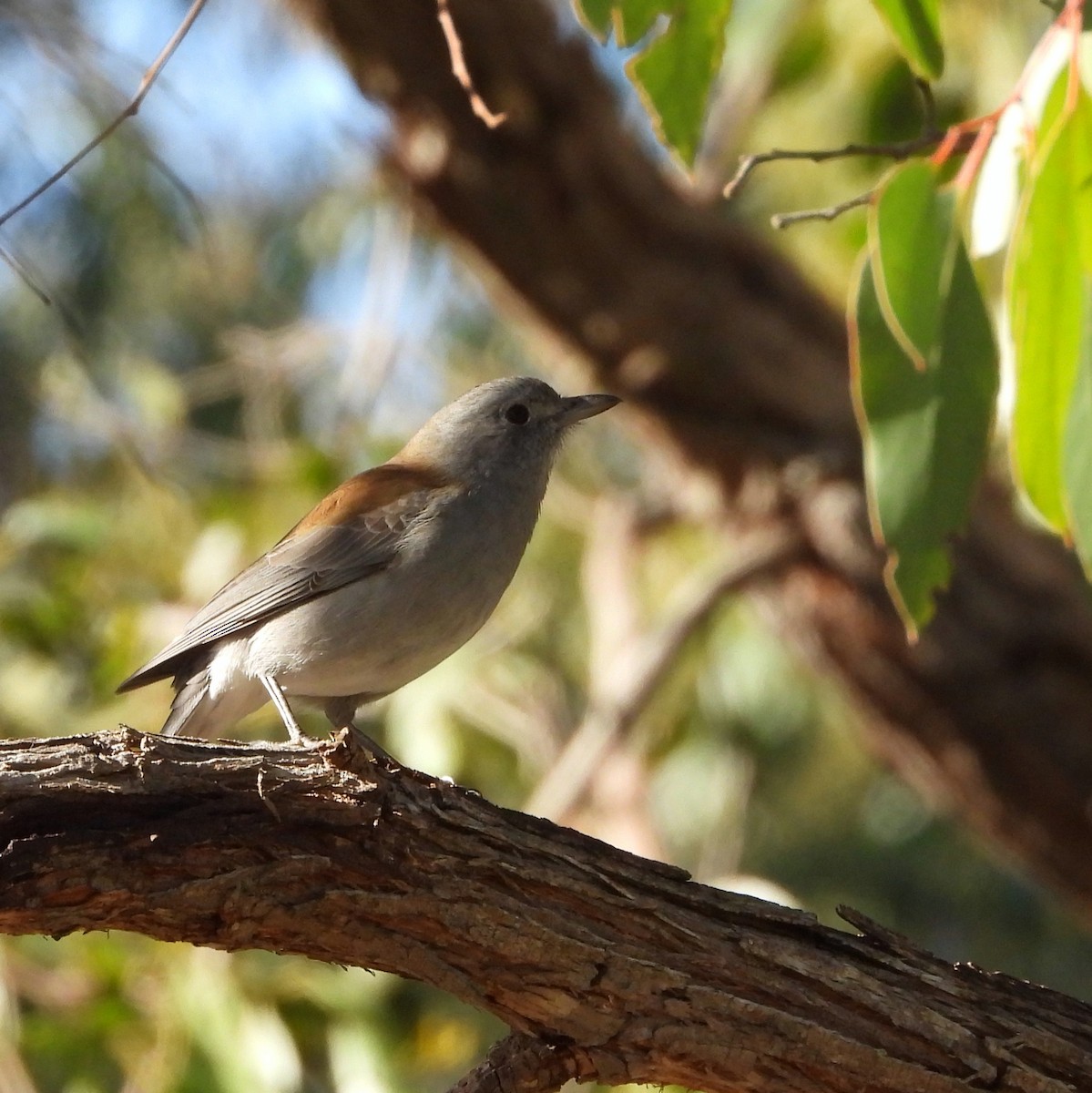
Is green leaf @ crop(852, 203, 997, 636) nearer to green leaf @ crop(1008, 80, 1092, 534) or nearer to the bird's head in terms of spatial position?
green leaf @ crop(1008, 80, 1092, 534)

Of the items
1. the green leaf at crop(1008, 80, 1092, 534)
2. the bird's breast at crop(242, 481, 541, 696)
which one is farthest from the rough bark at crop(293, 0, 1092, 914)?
the green leaf at crop(1008, 80, 1092, 534)

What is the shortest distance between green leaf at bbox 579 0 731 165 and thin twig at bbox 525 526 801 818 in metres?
3.25

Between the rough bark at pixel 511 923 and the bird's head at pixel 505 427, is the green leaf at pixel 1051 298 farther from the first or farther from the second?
the bird's head at pixel 505 427

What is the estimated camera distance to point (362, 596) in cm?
412

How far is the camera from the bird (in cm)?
407

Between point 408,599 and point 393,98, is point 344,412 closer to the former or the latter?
point 393,98

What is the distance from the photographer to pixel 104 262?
12.7m

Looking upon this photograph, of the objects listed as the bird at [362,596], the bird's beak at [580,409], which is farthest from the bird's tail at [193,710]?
the bird's beak at [580,409]

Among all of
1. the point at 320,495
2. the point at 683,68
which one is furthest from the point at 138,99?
the point at 320,495

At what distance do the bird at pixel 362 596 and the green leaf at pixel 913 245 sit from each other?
4.55 ft

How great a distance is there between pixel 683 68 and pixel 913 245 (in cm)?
72

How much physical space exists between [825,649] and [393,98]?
322 cm

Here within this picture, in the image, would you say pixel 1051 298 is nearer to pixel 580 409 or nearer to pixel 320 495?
pixel 580 409

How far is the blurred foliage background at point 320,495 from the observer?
5633 millimetres
